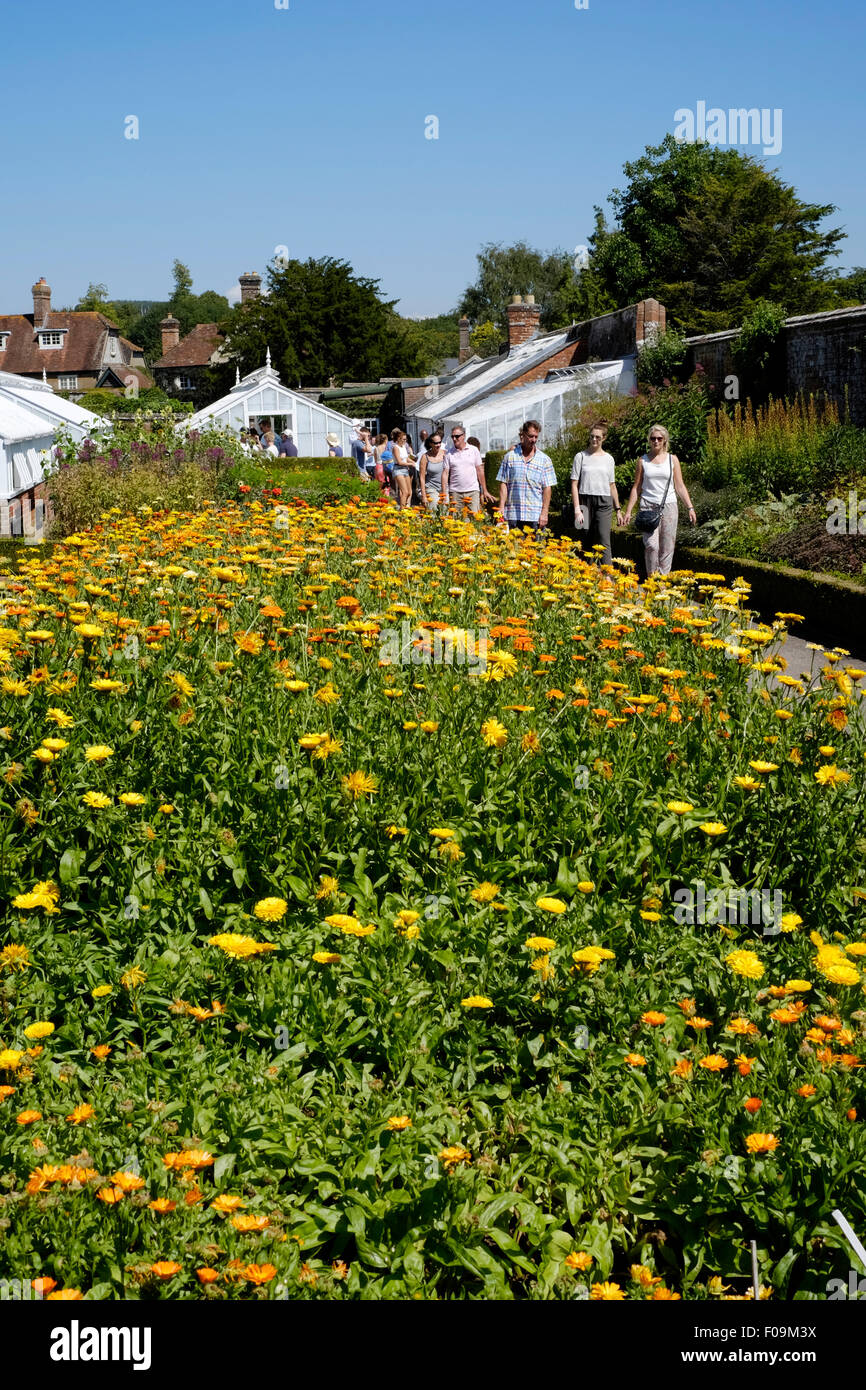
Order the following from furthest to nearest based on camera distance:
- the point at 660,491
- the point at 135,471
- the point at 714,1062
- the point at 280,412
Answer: the point at 280,412, the point at 135,471, the point at 660,491, the point at 714,1062

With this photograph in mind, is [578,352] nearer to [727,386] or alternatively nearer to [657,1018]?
[727,386]

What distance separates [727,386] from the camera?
24297 millimetres

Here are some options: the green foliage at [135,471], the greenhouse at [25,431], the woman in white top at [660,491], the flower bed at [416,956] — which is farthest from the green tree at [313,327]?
the flower bed at [416,956]

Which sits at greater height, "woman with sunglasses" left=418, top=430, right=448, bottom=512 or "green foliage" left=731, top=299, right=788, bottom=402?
"green foliage" left=731, top=299, right=788, bottom=402

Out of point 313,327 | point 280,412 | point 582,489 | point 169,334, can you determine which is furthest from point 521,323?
point 169,334

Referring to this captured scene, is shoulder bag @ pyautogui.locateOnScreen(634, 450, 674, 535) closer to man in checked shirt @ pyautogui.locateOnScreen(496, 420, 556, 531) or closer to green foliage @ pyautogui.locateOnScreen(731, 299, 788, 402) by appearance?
man in checked shirt @ pyautogui.locateOnScreen(496, 420, 556, 531)

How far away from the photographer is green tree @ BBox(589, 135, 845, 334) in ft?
157

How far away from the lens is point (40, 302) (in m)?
87.1

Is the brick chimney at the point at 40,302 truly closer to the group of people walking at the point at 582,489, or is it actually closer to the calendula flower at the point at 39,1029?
the group of people walking at the point at 582,489

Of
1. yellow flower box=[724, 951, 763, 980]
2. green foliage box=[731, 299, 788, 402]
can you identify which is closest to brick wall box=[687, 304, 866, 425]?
green foliage box=[731, 299, 788, 402]

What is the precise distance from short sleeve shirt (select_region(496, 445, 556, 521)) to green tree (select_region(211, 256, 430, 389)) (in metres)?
52.1

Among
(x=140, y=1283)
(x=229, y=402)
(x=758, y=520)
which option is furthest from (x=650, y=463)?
(x=229, y=402)

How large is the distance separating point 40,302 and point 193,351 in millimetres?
11186

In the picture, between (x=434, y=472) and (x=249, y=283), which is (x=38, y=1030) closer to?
(x=434, y=472)
